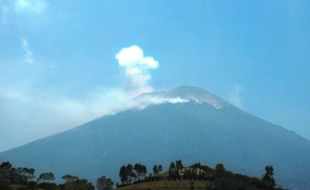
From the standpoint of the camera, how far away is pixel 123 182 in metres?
135

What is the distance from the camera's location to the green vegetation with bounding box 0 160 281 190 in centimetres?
11144

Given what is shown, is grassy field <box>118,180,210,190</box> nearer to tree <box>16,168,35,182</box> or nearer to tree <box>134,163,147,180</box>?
tree <box>134,163,147,180</box>

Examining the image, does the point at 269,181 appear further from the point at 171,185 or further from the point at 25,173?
the point at 25,173

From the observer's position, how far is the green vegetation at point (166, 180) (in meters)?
111

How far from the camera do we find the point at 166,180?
426ft

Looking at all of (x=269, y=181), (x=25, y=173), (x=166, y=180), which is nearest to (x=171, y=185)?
(x=166, y=180)

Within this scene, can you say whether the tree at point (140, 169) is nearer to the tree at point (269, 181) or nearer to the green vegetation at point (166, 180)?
the green vegetation at point (166, 180)

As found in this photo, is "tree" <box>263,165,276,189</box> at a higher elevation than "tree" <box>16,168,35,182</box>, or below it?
below

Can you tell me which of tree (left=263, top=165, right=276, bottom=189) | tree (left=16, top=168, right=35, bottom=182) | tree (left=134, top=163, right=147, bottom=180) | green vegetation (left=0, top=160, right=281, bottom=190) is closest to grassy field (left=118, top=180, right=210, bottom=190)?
green vegetation (left=0, top=160, right=281, bottom=190)

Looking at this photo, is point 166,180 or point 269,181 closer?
point 269,181

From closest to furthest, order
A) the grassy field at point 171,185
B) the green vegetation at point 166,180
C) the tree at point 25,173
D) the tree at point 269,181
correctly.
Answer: the green vegetation at point 166,180, the grassy field at point 171,185, the tree at point 269,181, the tree at point 25,173

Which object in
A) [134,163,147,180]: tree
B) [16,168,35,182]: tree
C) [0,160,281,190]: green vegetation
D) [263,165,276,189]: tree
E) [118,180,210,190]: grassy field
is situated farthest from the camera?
[134,163,147,180]: tree

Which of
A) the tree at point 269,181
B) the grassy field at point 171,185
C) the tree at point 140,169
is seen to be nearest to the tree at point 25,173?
the grassy field at point 171,185

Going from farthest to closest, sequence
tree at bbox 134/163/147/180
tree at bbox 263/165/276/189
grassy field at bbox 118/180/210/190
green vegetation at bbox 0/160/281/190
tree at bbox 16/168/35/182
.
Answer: tree at bbox 134/163/147/180
tree at bbox 16/168/35/182
tree at bbox 263/165/276/189
grassy field at bbox 118/180/210/190
green vegetation at bbox 0/160/281/190
